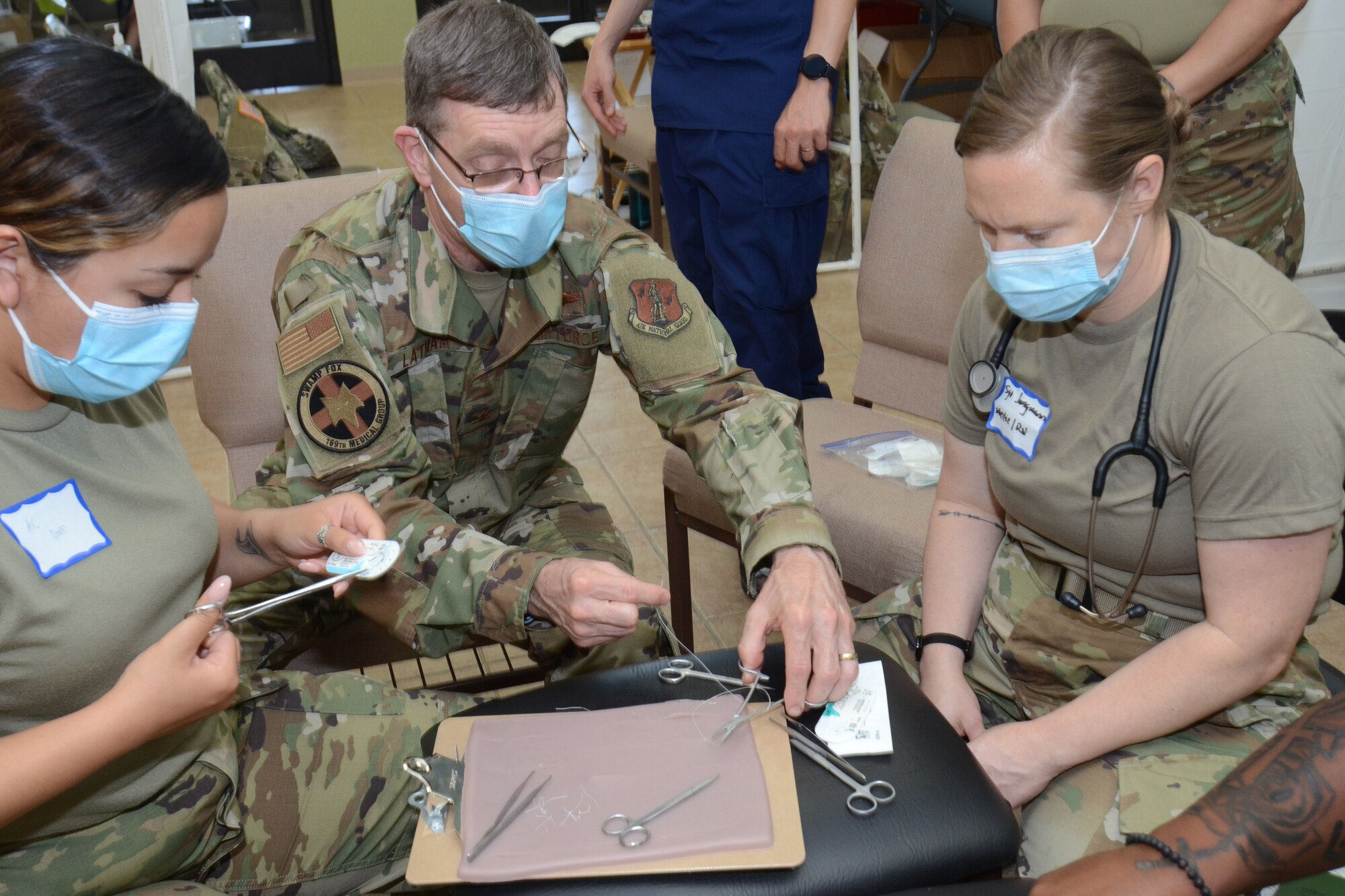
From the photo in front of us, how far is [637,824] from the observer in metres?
1.09

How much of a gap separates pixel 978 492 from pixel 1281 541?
0.46m

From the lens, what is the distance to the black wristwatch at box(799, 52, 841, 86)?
2539mm

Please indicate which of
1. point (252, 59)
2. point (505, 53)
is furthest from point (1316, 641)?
point (252, 59)

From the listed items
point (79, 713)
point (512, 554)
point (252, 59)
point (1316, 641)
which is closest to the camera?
point (79, 713)

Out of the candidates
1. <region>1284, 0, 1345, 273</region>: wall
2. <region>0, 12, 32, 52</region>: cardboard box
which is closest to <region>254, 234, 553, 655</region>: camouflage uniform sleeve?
<region>1284, 0, 1345, 273</region>: wall

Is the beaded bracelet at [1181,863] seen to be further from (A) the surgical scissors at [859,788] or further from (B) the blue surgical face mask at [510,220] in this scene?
(B) the blue surgical face mask at [510,220]

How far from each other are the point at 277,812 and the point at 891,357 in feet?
4.96

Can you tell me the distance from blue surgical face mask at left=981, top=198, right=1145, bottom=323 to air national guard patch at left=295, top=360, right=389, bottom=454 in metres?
0.86

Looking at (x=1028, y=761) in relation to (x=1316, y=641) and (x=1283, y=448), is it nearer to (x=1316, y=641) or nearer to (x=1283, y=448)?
(x=1283, y=448)

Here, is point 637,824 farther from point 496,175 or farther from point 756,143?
point 756,143

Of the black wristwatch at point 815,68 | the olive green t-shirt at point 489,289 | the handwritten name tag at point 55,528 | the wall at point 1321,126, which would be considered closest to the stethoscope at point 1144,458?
the olive green t-shirt at point 489,289

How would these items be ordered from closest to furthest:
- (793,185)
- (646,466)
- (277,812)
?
(277,812), (793,185), (646,466)

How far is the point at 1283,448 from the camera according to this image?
1175mm

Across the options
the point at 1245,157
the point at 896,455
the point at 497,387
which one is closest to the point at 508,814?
the point at 497,387
